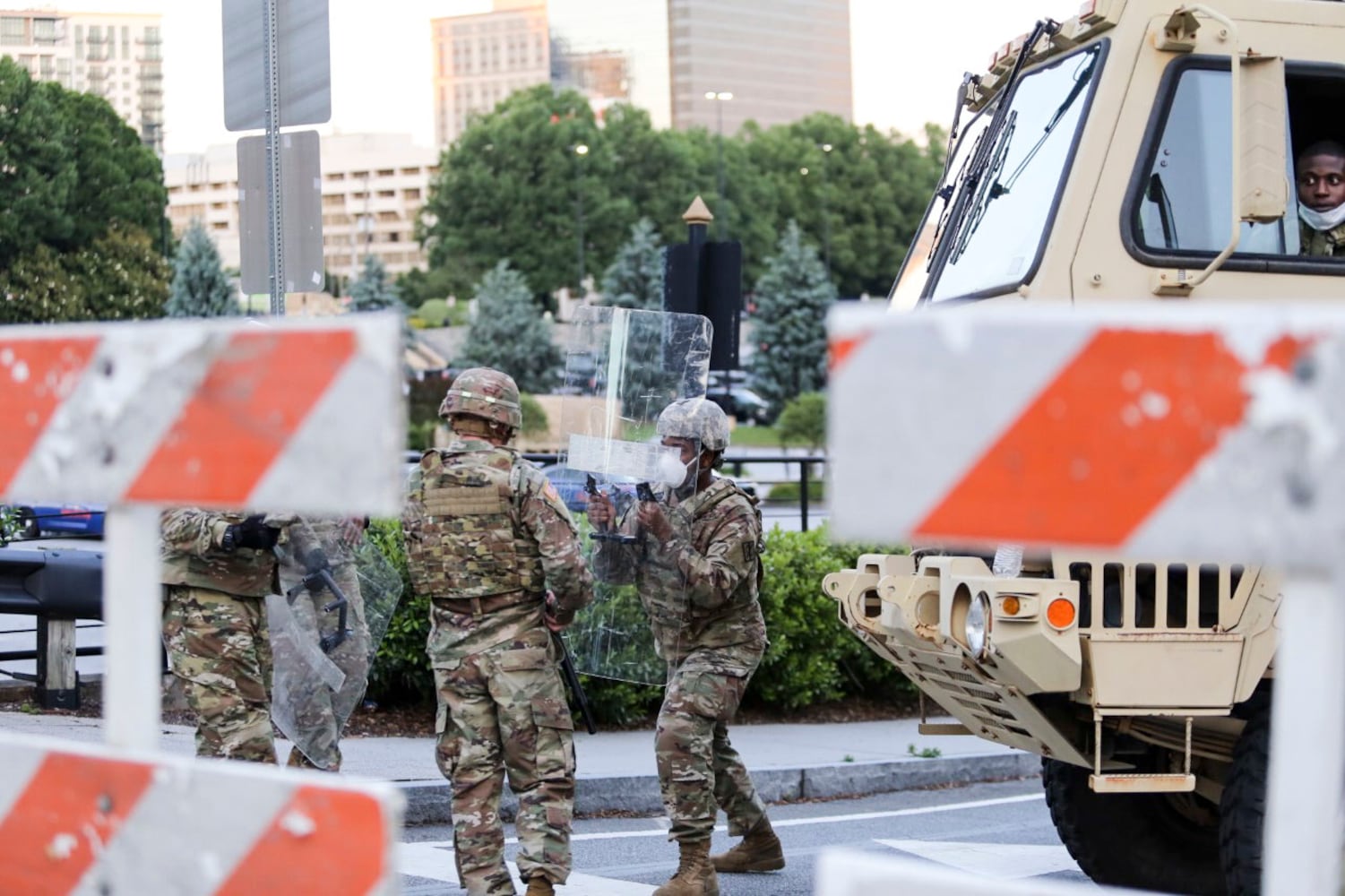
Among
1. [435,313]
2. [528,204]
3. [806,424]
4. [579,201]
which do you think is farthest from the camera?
[435,313]

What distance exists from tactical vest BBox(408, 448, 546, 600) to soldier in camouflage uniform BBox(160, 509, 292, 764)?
2.87 ft

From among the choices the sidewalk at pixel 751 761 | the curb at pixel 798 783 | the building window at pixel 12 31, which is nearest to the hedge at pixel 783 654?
the sidewalk at pixel 751 761

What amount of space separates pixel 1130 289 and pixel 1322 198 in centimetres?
93

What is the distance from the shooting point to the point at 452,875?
23.1 feet

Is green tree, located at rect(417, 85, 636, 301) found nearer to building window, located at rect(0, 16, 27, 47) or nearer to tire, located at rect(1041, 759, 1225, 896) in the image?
building window, located at rect(0, 16, 27, 47)

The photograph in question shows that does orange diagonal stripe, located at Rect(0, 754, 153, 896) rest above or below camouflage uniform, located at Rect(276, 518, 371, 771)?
above

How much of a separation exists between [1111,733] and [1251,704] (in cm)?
45

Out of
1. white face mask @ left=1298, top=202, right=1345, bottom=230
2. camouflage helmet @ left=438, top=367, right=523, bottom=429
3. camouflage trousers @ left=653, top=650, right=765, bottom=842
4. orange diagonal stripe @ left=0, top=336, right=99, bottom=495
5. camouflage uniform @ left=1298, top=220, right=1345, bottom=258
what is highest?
white face mask @ left=1298, top=202, right=1345, bottom=230

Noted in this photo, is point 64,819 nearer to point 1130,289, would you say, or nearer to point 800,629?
point 1130,289

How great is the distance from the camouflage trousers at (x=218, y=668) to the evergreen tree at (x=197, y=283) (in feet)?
167

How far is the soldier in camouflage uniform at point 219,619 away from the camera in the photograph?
6891mm

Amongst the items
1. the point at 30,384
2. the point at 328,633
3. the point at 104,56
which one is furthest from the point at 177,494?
the point at 104,56

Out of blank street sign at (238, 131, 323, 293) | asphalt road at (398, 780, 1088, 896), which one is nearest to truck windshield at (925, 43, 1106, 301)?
asphalt road at (398, 780, 1088, 896)

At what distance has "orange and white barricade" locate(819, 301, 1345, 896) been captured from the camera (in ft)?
6.83
